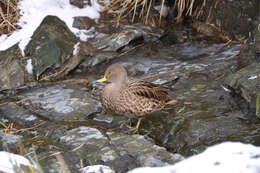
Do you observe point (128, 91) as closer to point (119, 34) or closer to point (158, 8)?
point (119, 34)

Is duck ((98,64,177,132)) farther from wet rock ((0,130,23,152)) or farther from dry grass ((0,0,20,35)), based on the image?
dry grass ((0,0,20,35))

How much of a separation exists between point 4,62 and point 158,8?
2.96 meters

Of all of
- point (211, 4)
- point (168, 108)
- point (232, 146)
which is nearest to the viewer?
point (232, 146)

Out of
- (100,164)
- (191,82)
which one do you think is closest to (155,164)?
(100,164)

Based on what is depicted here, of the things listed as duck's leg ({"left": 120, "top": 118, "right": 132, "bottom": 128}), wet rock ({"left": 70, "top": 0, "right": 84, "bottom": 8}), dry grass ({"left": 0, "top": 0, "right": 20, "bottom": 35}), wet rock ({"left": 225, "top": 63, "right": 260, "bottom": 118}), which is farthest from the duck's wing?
wet rock ({"left": 70, "top": 0, "right": 84, "bottom": 8})

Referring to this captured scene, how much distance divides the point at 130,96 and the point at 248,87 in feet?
4.15

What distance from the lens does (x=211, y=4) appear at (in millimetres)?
6809

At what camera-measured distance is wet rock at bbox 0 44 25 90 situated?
5.50m

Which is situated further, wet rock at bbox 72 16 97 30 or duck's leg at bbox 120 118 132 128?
wet rock at bbox 72 16 97 30

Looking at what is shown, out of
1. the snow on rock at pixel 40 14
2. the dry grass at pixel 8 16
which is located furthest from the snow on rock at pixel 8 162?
the dry grass at pixel 8 16

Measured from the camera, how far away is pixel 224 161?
224 centimetres

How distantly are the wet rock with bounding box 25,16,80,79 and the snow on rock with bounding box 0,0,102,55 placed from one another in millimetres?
246

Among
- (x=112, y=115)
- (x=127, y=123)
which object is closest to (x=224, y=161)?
(x=127, y=123)

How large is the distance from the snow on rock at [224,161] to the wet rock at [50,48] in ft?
12.1
